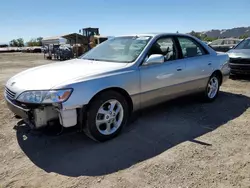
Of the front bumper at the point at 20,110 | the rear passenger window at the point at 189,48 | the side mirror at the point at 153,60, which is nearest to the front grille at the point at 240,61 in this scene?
the rear passenger window at the point at 189,48

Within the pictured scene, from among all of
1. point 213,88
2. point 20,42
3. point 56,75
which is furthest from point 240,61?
point 20,42

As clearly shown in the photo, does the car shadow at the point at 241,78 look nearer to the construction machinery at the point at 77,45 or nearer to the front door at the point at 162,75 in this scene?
the front door at the point at 162,75

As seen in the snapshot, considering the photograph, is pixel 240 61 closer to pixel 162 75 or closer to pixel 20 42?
pixel 162 75

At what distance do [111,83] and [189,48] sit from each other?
2167 mm

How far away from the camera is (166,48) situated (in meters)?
4.29

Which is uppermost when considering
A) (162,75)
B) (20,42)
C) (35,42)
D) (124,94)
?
(20,42)

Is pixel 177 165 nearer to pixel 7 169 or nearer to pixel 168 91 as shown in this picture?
pixel 168 91

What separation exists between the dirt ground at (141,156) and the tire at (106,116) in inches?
5.6

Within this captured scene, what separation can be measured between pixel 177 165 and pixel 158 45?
213 cm

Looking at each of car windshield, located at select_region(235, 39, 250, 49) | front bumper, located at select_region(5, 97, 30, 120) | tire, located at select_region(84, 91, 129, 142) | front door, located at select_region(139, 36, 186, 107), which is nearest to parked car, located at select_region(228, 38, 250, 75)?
car windshield, located at select_region(235, 39, 250, 49)

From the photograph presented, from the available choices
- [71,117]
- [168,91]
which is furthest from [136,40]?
[71,117]

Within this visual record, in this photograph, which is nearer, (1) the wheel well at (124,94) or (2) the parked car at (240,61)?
(1) the wheel well at (124,94)

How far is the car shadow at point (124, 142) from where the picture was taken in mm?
2807

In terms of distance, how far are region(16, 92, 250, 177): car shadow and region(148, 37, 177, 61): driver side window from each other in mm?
1095
